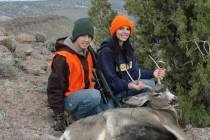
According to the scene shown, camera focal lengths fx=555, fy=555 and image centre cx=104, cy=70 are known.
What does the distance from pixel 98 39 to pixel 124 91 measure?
1631 mm

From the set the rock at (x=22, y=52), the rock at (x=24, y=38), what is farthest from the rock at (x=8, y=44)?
the rock at (x=24, y=38)

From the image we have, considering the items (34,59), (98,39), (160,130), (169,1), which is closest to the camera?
(160,130)

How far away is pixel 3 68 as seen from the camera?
8938 mm

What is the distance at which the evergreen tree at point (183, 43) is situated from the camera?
7.62m

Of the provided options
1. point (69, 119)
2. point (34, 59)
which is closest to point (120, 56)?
point (69, 119)

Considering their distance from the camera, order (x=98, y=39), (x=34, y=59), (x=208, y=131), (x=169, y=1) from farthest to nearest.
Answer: (x=34, y=59) < (x=98, y=39) < (x=169, y=1) < (x=208, y=131)

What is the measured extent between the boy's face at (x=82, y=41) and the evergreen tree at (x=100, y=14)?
1.83 m

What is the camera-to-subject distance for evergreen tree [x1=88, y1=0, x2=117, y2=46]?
866 cm

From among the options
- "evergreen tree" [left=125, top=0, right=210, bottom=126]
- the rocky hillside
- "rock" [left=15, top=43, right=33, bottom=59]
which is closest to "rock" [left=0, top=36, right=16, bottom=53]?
the rocky hillside

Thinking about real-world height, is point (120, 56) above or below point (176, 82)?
above

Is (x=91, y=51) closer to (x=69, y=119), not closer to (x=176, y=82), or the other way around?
(x=69, y=119)

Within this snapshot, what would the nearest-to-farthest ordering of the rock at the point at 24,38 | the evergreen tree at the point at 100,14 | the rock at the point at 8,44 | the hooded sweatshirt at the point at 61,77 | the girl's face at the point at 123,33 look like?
the hooded sweatshirt at the point at 61,77 < the girl's face at the point at 123,33 < the evergreen tree at the point at 100,14 < the rock at the point at 8,44 < the rock at the point at 24,38

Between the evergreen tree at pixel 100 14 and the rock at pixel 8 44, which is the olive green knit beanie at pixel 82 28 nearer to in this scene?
the evergreen tree at pixel 100 14

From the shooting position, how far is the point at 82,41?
22.0 ft
